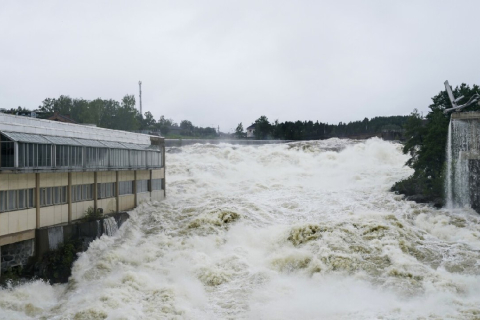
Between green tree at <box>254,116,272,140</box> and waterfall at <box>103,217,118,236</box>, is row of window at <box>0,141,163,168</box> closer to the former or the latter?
waterfall at <box>103,217,118,236</box>

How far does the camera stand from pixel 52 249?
1808cm

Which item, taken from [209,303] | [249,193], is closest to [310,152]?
[249,193]

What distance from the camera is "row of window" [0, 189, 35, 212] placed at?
16244mm

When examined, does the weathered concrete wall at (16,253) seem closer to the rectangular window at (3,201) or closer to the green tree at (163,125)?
the rectangular window at (3,201)

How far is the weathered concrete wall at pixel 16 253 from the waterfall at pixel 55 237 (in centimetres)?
57

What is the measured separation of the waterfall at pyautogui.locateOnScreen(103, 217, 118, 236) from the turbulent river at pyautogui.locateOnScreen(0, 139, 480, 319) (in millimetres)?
277

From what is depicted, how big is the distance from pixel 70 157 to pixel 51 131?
3.91ft

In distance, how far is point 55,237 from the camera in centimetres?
1838

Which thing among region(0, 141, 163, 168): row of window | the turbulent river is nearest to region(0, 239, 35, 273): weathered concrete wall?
the turbulent river

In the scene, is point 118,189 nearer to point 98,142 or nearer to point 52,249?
point 98,142

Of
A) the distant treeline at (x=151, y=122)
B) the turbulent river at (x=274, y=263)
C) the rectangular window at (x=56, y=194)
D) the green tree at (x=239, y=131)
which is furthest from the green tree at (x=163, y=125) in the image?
the rectangular window at (x=56, y=194)

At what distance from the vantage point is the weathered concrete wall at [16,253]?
1667 cm

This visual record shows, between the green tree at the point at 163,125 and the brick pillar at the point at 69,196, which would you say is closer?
the brick pillar at the point at 69,196

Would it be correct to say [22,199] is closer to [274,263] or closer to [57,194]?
[57,194]
